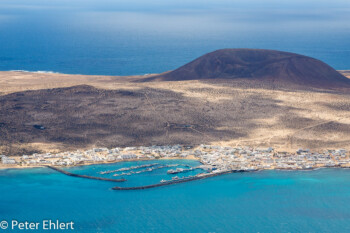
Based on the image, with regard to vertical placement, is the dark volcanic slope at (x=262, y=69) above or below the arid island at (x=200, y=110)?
above

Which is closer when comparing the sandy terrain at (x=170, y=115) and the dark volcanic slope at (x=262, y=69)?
the sandy terrain at (x=170, y=115)

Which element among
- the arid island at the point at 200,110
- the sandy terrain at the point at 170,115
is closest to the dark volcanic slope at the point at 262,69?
the arid island at the point at 200,110

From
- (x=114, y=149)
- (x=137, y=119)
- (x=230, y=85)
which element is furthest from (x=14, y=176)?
(x=230, y=85)

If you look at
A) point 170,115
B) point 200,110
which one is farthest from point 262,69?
point 170,115

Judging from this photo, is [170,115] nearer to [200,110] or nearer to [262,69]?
[200,110]

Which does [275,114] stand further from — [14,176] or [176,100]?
[14,176]

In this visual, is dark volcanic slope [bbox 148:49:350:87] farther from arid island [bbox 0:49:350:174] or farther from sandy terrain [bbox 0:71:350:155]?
sandy terrain [bbox 0:71:350:155]

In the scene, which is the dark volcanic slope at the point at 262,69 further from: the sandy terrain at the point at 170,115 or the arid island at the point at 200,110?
the sandy terrain at the point at 170,115
